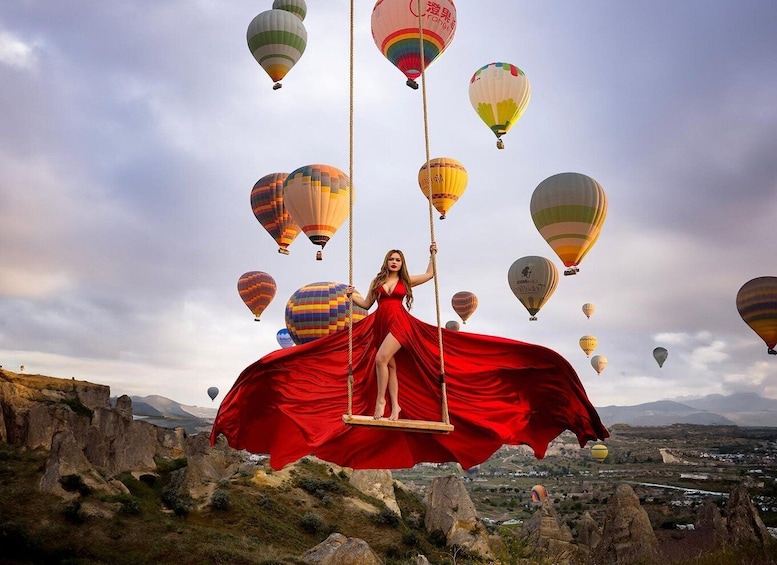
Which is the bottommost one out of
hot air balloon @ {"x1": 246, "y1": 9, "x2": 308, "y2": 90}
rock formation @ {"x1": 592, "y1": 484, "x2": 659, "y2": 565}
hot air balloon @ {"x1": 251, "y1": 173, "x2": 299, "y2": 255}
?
rock formation @ {"x1": 592, "y1": 484, "x2": 659, "y2": 565}

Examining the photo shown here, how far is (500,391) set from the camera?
28.4ft

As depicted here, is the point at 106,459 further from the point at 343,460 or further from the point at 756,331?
the point at 756,331

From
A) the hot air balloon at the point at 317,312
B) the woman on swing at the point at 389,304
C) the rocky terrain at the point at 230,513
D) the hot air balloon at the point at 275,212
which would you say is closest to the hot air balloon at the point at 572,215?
the hot air balloon at the point at 317,312

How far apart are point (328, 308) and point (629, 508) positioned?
94.1 ft

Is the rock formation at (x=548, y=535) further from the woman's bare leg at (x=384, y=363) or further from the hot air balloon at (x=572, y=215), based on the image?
the woman's bare leg at (x=384, y=363)

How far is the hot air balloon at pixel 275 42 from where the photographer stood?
46.2 m

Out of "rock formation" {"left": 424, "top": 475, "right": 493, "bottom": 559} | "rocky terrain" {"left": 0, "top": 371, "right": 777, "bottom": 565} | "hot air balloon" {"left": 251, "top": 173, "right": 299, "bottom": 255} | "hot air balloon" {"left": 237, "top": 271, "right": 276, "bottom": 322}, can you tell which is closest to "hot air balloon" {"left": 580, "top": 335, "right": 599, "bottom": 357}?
"rocky terrain" {"left": 0, "top": 371, "right": 777, "bottom": 565}

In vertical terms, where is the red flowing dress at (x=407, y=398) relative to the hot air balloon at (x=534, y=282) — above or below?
below

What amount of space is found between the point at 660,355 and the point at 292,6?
91.5m

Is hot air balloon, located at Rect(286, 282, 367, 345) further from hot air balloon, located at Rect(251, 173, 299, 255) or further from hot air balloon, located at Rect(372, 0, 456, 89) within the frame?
hot air balloon, located at Rect(372, 0, 456, 89)

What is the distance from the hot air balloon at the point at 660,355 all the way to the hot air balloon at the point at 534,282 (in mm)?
68278

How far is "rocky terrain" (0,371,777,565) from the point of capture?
36156 millimetres

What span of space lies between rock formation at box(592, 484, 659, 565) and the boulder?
66.4 ft

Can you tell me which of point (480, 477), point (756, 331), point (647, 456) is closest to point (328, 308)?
point (756, 331)
